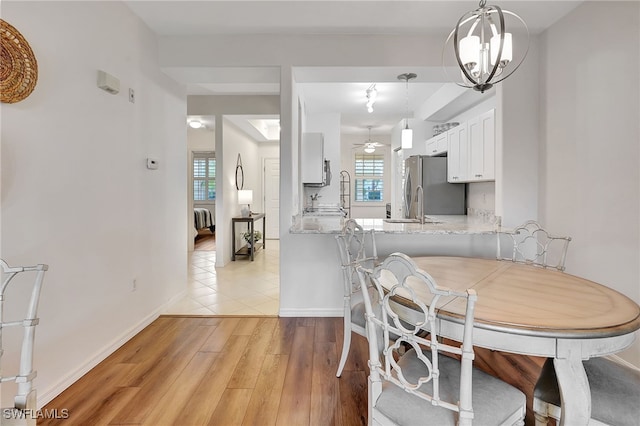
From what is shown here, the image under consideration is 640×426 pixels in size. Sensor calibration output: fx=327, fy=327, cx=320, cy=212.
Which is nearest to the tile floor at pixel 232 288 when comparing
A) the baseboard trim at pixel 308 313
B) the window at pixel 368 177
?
the baseboard trim at pixel 308 313

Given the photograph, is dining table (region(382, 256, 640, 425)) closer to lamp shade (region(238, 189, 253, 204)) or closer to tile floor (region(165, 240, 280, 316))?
tile floor (region(165, 240, 280, 316))

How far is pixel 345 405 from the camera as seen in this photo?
1.83 meters

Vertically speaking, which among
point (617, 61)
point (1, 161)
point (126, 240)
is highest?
point (617, 61)

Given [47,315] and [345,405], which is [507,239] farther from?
[47,315]

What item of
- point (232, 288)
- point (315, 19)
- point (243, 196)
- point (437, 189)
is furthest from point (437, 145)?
point (232, 288)

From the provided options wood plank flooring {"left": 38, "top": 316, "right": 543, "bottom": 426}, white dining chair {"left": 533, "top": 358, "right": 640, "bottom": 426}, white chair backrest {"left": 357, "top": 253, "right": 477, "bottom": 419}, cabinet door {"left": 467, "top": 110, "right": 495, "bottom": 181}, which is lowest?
wood plank flooring {"left": 38, "top": 316, "right": 543, "bottom": 426}

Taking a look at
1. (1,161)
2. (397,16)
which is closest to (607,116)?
(397,16)

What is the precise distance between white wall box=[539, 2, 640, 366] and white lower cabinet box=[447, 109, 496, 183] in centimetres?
54

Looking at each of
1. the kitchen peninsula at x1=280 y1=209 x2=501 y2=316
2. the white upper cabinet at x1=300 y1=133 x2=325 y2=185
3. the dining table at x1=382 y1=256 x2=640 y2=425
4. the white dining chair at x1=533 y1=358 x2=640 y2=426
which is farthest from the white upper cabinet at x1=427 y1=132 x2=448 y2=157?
the white dining chair at x1=533 y1=358 x2=640 y2=426

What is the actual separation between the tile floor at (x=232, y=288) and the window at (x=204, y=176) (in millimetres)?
3736

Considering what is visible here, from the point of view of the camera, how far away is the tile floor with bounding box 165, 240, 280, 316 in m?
3.38

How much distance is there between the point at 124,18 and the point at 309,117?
384 centimetres

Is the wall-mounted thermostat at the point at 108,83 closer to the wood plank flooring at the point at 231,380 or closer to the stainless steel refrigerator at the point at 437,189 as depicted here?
the wood plank flooring at the point at 231,380

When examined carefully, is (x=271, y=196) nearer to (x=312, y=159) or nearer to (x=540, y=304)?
(x=312, y=159)
